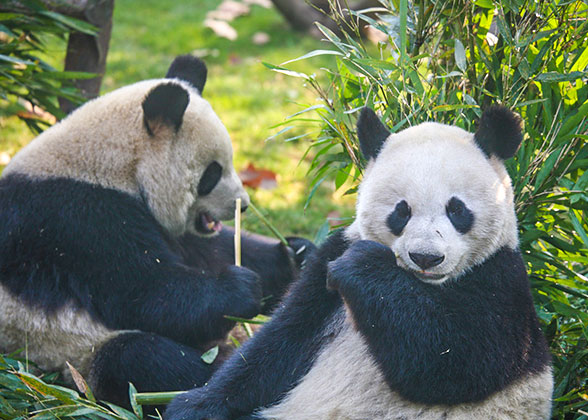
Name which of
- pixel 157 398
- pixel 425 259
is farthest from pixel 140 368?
pixel 425 259

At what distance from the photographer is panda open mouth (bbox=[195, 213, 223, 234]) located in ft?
14.6

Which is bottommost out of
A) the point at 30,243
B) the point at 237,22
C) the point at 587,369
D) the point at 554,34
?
the point at 237,22

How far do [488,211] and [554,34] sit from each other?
3.84 feet

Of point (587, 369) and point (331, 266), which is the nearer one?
point (331, 266)

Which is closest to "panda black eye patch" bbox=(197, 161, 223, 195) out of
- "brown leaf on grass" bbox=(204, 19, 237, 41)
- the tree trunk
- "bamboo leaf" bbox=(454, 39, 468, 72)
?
"bamboo leaf" bbox=(454, 39, 468, 72)

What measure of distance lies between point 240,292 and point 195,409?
893 mm

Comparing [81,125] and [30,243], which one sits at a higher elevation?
[81,125]

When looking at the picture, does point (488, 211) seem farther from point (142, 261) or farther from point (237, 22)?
point (237, 22)

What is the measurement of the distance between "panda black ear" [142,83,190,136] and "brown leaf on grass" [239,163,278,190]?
107 inches

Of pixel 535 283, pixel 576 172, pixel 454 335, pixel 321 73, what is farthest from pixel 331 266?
pixel 321 73

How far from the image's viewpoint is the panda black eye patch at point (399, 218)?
287 cm

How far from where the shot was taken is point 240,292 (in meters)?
4.05

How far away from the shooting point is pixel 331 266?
9.78 feet

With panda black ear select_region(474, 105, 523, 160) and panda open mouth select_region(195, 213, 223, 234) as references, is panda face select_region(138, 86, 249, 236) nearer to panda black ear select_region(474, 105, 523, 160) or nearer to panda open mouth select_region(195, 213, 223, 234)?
panda open mouth select_region(195, 213, 223, 234)
